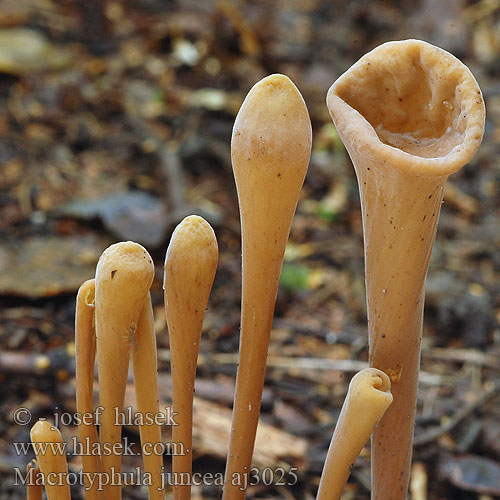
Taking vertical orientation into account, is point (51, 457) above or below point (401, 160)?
below

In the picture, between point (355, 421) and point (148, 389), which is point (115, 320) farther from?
point (355, 421)

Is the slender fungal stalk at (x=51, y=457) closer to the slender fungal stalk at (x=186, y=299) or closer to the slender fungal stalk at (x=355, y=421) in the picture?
the slender fungal stalk at (x=186, y=299)

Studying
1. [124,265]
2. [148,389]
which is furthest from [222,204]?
[124,265]

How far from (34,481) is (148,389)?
0.86 ft

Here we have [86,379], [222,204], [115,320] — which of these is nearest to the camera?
[115,320]

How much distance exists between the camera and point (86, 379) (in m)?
1.29

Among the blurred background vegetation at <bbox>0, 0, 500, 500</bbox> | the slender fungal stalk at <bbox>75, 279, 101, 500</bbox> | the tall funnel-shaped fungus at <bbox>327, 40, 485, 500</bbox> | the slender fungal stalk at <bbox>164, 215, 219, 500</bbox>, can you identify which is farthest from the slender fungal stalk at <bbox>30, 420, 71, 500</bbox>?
the blurred background vegetation at <bbox>0, 0, 500, 500</bbox>

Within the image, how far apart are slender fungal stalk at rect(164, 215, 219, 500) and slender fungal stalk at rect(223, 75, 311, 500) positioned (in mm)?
76

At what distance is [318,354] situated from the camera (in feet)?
8.63

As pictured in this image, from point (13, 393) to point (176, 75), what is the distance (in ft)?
9.27

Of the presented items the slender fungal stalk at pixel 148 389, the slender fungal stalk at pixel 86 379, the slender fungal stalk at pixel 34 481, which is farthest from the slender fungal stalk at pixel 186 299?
the slender fungal stalk at pixel 34 481

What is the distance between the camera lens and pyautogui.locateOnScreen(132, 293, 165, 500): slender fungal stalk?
4.14 feet

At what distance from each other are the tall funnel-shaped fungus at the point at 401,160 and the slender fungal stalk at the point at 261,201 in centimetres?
9

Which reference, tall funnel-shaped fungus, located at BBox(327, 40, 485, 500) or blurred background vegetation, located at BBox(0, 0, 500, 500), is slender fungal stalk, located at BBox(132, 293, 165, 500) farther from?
blurred background vegetation, located at BBox(0, 0, 500, 500)
